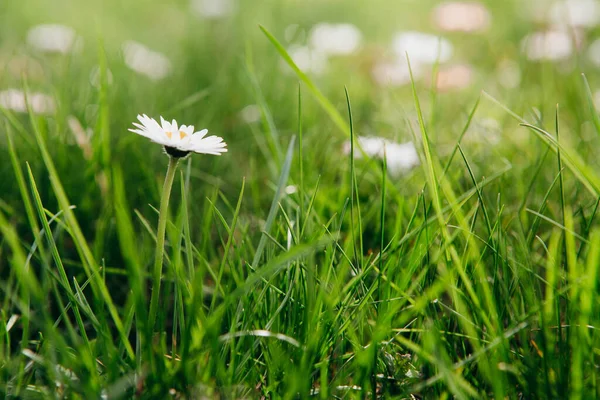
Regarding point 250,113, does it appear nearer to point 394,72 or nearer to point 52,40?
point 394,72

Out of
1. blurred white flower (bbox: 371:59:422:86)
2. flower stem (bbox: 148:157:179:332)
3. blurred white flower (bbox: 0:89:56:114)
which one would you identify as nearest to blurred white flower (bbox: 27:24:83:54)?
blurred white flower (bbox: 0:89:56:114)

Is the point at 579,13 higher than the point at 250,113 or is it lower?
higher

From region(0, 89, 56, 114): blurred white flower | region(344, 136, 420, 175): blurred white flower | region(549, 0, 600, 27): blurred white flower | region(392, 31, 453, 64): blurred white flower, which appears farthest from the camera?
region(549, 0, 600, 27): blurred white flower

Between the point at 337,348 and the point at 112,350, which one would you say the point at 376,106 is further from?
the point at 112,350

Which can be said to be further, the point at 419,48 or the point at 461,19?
the point at 461,19

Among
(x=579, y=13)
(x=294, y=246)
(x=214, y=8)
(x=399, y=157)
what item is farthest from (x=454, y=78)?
(x=294, y=246)

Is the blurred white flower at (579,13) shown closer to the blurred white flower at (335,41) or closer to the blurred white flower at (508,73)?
the blurred white flower at (508,73)

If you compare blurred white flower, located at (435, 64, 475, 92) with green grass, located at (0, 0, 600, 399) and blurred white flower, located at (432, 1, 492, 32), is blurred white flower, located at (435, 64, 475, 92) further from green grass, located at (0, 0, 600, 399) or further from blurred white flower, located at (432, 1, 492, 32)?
blurred white flower, located at (432, 1, 492, 32)
